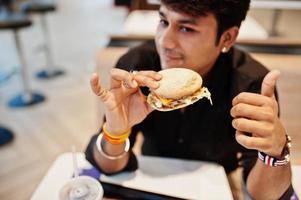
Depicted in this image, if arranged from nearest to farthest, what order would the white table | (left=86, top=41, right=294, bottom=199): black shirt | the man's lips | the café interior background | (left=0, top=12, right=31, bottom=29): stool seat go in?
the white table, the man's lips, (left=86, top=41, right=294, bottom=199): black shirt, the café interior background, (left=0, top=12, right=31, bottom=29): stool seat

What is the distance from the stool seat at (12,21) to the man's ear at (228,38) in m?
2.19

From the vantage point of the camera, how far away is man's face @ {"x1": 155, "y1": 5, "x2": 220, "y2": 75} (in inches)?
38.9

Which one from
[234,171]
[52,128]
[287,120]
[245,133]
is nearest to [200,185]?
[245,133]

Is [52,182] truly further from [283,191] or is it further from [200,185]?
[283,191]

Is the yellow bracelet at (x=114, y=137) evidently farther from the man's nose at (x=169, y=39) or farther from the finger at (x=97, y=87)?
the man's nose at (x=169, y=39)

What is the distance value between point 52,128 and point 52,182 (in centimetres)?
187

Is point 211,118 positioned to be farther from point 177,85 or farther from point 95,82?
point 95,82

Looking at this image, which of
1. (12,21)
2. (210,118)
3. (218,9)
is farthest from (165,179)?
A: (12,21)

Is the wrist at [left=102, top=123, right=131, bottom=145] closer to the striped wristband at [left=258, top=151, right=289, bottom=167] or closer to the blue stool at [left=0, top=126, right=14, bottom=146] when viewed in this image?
the striped wristband at [left=258, top=151, right=289, bottom=167]

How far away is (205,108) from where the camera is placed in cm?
116

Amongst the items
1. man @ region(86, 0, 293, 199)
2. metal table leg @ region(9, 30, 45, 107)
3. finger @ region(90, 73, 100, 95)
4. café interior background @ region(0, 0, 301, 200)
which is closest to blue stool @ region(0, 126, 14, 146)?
café interior background @ region(0, 0, 301, 200)

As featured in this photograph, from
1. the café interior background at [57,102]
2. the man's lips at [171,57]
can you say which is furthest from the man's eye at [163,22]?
the café interior background at [57,102]

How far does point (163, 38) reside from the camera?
1004mm

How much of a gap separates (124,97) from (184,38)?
0.89 ft
